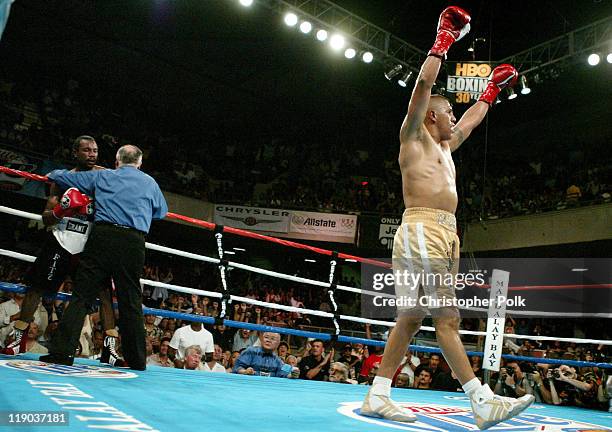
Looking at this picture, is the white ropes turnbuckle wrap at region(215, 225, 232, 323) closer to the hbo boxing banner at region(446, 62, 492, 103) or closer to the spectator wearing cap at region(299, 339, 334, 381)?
the spectator wearing cap at region(299, 339, 334, 381)

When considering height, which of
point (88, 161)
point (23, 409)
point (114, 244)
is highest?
point (88, 161)

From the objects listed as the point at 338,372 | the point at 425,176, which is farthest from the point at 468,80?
the point at 425,176

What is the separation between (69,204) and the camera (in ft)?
8.37

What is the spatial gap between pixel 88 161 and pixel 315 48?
9.58m

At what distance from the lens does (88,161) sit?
3.04 meters

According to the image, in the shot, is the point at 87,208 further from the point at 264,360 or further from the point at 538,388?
the point at 538,388

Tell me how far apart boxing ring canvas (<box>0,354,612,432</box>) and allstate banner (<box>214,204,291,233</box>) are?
10550mm

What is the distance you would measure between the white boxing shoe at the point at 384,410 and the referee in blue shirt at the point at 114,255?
1.19 meters

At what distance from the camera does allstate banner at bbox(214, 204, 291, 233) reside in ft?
43.6

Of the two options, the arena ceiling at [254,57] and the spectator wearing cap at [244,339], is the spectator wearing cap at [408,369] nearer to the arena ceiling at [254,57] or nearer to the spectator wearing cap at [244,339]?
the spectator wearing cap at [244,339]

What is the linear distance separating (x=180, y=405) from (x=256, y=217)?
37.9 feet

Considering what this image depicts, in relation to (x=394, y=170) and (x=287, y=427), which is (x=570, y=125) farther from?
(x=287, y=427)

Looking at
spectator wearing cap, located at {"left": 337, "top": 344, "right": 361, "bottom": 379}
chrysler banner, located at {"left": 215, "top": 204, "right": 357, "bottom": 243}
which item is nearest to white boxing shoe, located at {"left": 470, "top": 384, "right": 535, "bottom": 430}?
spectator wearing cap, located at {"left": 337, "top": 344, "right": 361, "bottom": 379}

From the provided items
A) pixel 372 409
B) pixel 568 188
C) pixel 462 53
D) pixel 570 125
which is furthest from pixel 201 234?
pixel 372 409
